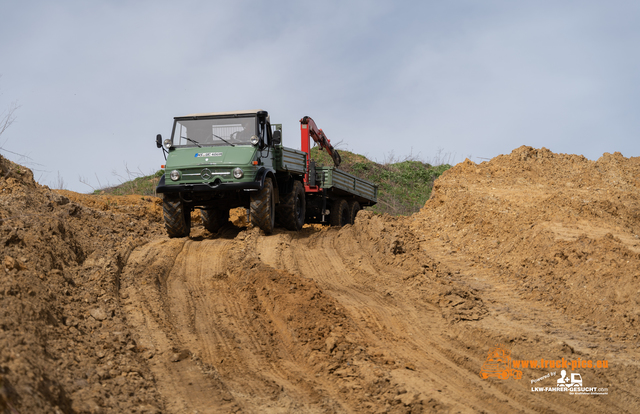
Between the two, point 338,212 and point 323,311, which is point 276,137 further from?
point 323,311

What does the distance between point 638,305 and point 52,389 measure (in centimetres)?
668

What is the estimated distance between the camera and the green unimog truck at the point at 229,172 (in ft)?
31.2

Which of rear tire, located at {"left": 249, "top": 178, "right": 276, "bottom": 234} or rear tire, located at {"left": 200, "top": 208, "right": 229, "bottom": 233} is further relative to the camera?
rear tire, located at {"left": 200, "top": 208, "right": 229, "bottom": 233}

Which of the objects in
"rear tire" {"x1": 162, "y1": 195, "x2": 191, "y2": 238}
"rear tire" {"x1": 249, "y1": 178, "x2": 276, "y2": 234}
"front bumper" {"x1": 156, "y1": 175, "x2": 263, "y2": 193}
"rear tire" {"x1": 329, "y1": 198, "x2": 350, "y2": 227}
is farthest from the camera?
"rear tire" {"x1": 329, "y1": 198, "x2": 350, "y2": 227}

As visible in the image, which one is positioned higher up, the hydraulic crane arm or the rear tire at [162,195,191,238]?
the hydraulic crane arm

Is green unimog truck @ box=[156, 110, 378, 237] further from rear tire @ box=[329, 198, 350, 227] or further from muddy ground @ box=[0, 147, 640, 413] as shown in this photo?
rear tire @ box=[329, 198, 350, 227]

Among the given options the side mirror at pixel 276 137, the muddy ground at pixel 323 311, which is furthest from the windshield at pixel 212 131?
the muddy ground at pixel 323 311

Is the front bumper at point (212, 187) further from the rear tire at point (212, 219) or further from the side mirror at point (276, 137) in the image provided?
the rear tire at point (212, 219)

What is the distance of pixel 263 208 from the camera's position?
9.73 m

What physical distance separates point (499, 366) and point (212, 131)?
7465mm

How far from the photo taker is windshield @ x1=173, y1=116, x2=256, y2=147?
10148 mm

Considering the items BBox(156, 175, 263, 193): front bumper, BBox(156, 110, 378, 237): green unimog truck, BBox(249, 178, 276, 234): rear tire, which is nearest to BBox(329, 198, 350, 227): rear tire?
BBox(156, 110, 378, 237): green unimog truck

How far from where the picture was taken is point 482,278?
8.46 metres

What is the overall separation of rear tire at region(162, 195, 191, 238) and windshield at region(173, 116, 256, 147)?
4.10 ft
